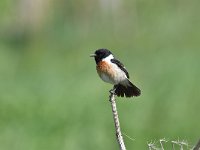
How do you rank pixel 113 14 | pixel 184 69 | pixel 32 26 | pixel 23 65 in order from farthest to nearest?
pixel 113 14
pixel 32 26
pixel 23 65
pixel 184 69

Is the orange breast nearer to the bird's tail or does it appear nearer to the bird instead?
the bird

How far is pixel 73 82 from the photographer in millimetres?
9141

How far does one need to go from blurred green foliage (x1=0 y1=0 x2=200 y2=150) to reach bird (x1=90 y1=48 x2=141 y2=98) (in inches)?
103

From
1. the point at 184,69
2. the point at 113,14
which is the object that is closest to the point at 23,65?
the point at 184,69

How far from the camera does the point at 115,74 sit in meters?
5.05

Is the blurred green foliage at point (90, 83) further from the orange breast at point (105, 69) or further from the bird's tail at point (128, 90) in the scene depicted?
the bird's tail at point (128, 90)

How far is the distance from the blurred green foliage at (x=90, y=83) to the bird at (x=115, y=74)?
2.62m

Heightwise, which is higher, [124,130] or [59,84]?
[59,84]

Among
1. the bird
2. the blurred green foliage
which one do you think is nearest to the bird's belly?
the bird

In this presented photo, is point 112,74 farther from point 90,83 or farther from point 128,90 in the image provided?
point 90,83

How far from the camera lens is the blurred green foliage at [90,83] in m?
8.16

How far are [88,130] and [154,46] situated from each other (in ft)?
9.24

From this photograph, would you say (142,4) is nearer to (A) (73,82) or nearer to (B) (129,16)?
(B) (129,16)

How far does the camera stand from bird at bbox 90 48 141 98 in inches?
195
